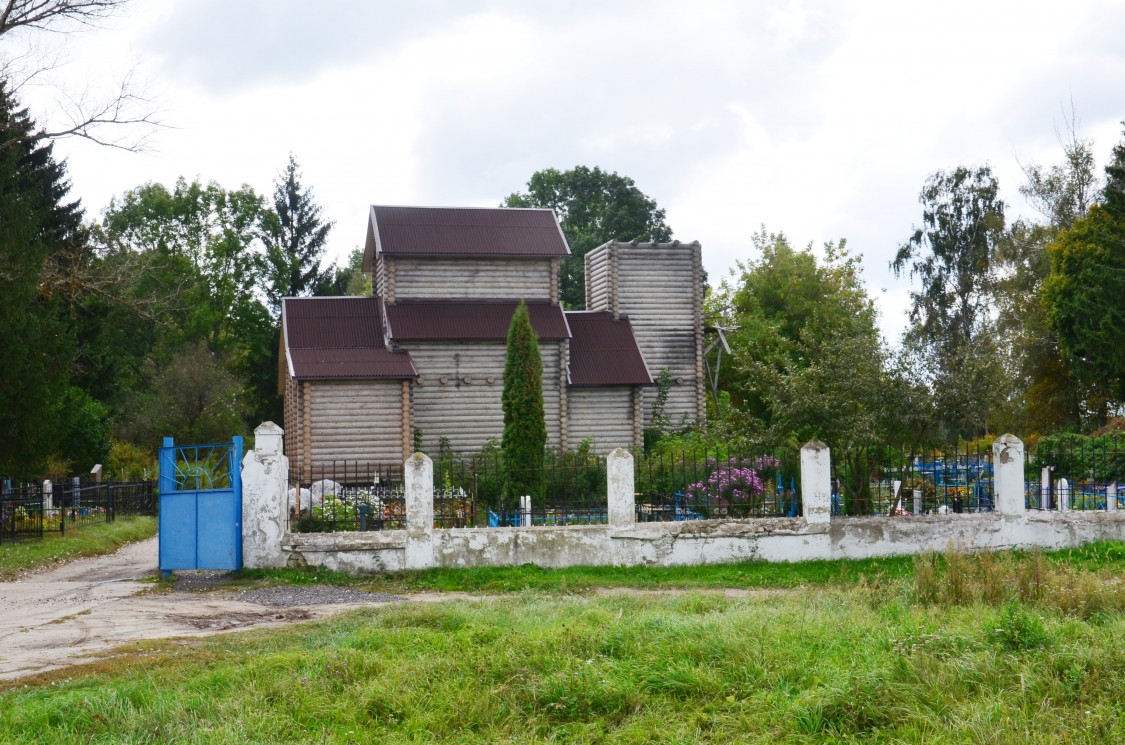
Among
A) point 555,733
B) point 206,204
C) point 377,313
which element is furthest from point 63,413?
point 206,204

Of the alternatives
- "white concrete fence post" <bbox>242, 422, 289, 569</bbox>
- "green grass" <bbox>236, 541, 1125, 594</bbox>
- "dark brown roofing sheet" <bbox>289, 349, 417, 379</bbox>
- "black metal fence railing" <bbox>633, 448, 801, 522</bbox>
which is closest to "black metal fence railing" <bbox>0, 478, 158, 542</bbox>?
"dark brown roofing sheet" <bbox>289, 349, 417, 379</bbox>

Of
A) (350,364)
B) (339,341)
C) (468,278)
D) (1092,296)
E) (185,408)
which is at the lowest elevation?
(185,408)

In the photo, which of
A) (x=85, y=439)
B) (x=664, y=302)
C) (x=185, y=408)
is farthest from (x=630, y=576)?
(x=185, y=408)

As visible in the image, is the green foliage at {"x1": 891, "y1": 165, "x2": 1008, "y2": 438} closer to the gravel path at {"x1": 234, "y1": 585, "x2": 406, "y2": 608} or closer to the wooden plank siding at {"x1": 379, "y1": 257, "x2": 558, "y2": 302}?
the wooden plank siding at {"x1": 379, "y1": 257, "x2": 558, "y2": 302}

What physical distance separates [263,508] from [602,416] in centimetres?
1838

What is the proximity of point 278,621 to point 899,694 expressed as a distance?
690 centimetres

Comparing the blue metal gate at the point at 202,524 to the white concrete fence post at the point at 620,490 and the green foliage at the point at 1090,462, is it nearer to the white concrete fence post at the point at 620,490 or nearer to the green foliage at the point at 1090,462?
the white concrete fence post at the point at 620,490

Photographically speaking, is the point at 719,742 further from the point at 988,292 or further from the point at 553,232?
the point at 988,292

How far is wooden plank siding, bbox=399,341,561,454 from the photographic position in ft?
104

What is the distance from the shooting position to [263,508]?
15.4m

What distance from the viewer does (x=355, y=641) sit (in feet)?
32.3

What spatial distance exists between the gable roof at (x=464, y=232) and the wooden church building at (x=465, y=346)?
50 millimetres

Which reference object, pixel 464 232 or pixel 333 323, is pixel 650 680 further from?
pixel 464 232

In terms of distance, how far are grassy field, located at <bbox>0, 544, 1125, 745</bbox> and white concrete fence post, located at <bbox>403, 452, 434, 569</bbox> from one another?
15.7ft
